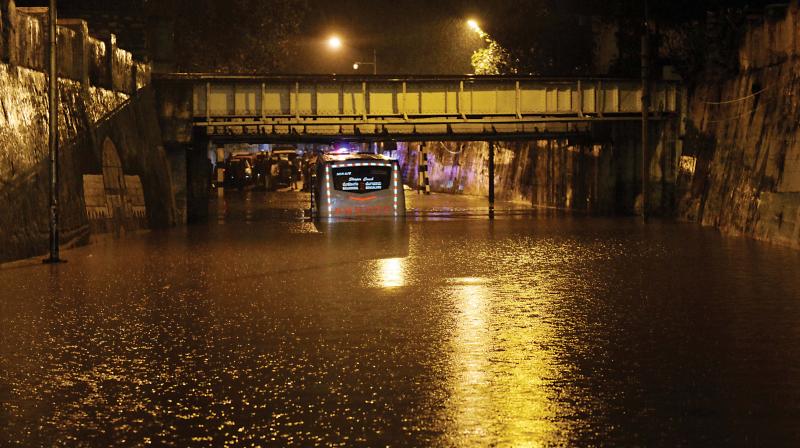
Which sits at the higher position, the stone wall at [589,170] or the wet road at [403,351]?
the stone wall at [589,170]

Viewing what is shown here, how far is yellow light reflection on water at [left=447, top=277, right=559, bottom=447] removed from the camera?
745cm

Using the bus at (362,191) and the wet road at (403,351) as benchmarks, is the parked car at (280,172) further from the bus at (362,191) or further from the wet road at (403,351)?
the wet road at (403,351)

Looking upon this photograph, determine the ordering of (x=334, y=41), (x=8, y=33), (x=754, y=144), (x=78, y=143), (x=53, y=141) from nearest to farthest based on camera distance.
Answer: (x=53, y=141)
(x=8, y=33)
(x=78, y=143)
(x=754, y=144)
(x=334, y=41)

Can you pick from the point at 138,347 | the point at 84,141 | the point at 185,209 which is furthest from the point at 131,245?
the point at 138,347

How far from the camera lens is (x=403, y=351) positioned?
10.6 metres

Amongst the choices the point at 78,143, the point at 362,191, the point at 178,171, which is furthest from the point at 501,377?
the point at 178,171

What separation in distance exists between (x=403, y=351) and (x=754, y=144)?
21180 millimetres

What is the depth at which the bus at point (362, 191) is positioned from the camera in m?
36.0

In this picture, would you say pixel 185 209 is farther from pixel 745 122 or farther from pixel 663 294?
pixel 663 294

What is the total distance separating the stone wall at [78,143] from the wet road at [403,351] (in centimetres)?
201

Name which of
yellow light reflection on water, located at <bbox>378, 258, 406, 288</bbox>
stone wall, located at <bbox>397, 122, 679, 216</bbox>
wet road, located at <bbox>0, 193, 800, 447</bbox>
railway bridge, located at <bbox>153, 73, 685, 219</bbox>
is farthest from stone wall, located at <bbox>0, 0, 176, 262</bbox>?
stone wall, located at <bbox>397, 122, 679, 216</bbox>

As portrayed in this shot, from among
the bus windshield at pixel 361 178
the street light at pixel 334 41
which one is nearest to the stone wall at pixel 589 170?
the bus windshield at pixel 361 178

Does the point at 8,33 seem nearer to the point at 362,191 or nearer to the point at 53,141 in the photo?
the point at 53,141

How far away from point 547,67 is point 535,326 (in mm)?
43925
